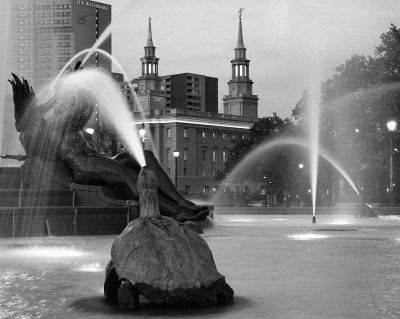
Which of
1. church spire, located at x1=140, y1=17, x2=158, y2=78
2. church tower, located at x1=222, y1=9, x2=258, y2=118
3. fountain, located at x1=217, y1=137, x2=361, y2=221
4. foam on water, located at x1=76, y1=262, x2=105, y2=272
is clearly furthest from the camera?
church tower, located at x1=222, y1=9, x2=258, y2=118

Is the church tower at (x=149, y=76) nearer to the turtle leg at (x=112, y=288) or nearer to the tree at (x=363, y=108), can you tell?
the tree at (x=363, y=108)

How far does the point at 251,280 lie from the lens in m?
11.2

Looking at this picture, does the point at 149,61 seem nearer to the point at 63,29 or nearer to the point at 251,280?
the point at 63,29

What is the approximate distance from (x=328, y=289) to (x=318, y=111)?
189 feet

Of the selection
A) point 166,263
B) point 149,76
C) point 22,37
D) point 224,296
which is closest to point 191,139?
point 149,76

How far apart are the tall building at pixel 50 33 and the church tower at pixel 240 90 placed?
107 m

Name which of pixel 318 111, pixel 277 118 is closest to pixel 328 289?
pixel 318 111

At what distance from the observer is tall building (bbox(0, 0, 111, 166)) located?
48947 millimetres

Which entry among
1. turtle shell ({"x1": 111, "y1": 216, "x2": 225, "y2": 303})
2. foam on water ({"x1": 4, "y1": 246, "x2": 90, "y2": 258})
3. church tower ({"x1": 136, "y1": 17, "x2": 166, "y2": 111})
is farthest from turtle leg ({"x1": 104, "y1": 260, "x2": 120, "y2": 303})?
church tower ({"x1": 136, "y1": 17, "x2": 166, "y2": 111})

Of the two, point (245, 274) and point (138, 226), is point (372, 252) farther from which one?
point (138, 226)

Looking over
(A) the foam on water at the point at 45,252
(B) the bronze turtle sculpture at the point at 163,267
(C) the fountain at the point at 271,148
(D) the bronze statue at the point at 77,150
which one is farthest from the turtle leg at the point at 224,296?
(C) the fountain at the point at 271,148

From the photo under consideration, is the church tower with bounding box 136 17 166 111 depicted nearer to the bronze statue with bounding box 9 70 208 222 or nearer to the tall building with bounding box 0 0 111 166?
the tall building with bounding box 0 0 111 166

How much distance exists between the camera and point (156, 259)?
8.38 m

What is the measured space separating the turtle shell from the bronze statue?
13.8m
